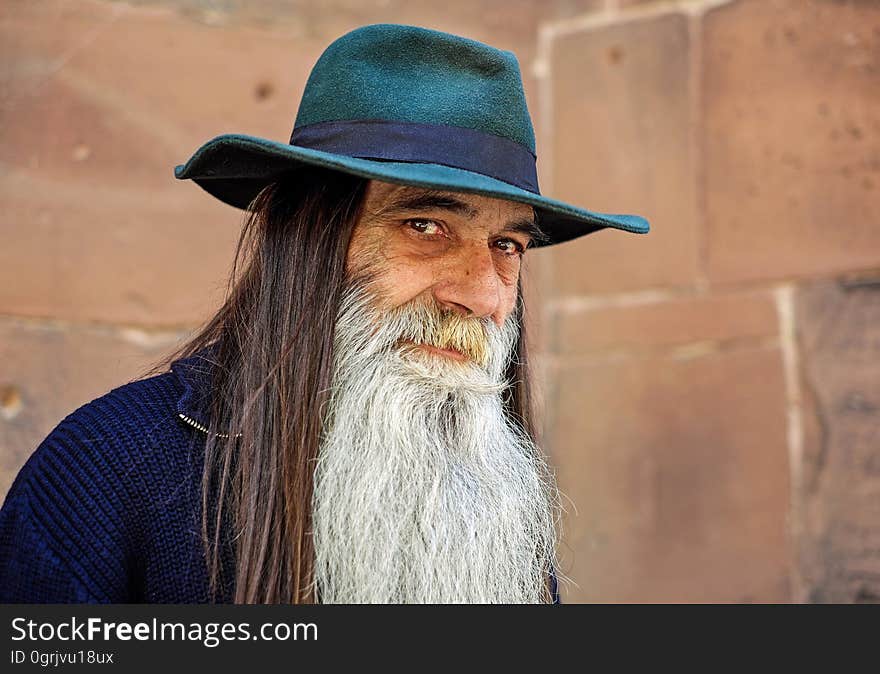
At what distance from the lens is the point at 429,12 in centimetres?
409

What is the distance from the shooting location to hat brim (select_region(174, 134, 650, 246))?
6.40 ft

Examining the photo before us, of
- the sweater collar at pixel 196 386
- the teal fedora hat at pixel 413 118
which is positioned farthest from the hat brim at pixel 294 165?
the sweater collar at pixel 196 386

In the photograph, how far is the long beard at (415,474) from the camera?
6.67 feet

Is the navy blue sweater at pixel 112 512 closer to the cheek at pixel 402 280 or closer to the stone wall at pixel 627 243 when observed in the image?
the cheek at pixel 402 280

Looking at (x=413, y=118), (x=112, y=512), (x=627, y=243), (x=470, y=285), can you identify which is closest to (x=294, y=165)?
(x=413, y=118)

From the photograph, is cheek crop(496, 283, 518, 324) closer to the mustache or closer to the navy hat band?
the mustache

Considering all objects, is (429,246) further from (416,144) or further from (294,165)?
(294,165)

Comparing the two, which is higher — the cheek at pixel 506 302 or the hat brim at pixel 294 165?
the hat brim at pixel 294 165

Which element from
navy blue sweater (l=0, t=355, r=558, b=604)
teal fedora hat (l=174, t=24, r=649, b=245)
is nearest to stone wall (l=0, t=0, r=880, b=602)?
teal fedora hat (l=174, t=24, r=649, b=245)

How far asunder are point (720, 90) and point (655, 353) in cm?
102

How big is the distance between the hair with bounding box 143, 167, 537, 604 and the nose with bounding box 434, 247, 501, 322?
22 centimetres

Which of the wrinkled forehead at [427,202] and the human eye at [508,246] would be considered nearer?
the wrinkled forehead at [427,202]

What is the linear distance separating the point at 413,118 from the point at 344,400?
58cm

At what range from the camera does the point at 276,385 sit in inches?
81.9
